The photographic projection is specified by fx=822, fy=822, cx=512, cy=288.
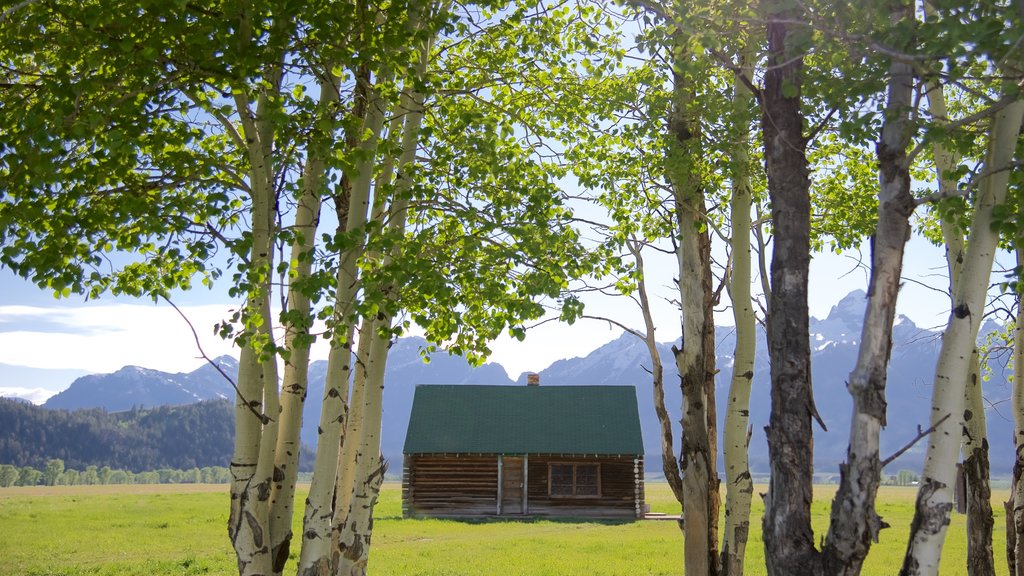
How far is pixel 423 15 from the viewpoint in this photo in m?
8.84

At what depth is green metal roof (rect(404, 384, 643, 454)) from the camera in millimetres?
38281

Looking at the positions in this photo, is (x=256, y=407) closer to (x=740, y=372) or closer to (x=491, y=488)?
(x=740, y=372)

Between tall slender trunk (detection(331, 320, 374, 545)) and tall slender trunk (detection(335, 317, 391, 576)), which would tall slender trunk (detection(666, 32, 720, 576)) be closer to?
tall slender trunk (detection(335, 317, 391, 576))

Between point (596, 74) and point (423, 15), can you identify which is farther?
point (596, 74)

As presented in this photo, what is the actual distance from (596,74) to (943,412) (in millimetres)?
6970

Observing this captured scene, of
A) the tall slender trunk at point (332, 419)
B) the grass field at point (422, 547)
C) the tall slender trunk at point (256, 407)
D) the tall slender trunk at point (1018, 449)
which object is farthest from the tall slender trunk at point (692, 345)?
the grass field at point (422, 547)

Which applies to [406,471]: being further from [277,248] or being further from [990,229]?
[990,229]

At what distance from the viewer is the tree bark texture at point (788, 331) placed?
651cm

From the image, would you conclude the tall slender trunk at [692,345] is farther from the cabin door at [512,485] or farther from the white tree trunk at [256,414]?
the cabin door at [512,485]

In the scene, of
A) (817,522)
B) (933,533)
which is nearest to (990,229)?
(933,533)

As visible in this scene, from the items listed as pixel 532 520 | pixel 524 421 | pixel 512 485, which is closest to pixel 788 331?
pixel 532 520

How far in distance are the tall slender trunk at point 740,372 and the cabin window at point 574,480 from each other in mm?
28344

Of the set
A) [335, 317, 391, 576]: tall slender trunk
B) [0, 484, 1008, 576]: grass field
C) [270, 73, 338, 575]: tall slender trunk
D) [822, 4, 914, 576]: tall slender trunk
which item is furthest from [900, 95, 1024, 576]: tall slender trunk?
[0, 484, 1008, 576]: grass field

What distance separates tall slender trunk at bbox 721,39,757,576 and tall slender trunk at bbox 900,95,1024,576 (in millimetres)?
2951
